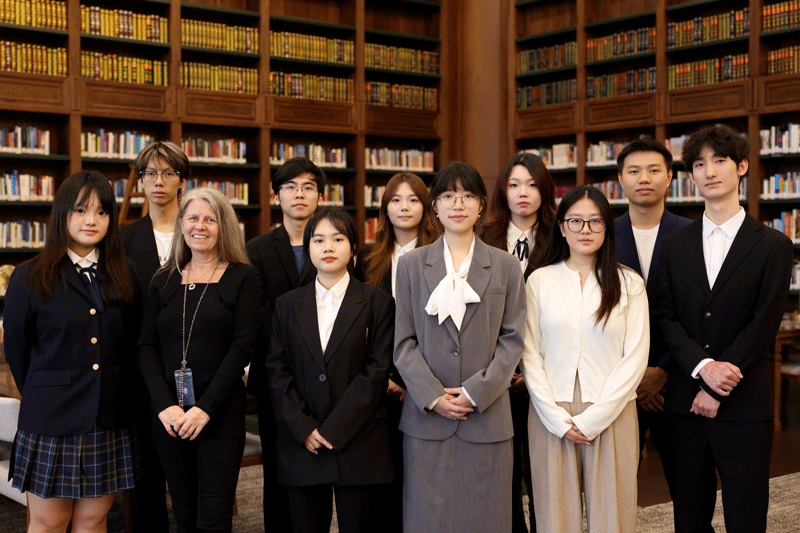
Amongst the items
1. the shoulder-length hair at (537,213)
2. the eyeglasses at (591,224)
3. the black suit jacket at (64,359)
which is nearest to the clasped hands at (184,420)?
the black suit jacket at (64,359)

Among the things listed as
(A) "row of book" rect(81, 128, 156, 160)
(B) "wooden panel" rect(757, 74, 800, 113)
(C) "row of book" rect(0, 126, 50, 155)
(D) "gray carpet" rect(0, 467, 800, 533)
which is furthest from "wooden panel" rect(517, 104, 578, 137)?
(C) "row of book" rect(0, 126, 50, 155)

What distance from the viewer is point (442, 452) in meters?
2.29

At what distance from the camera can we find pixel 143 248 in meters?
2.92

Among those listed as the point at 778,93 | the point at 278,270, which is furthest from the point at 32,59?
the point at 778,93

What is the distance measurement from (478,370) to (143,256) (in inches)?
56.1

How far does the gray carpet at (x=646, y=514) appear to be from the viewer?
10.6 feet

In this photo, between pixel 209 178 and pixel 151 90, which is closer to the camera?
pixel 151 90

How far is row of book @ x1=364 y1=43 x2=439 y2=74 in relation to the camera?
7.64 meters

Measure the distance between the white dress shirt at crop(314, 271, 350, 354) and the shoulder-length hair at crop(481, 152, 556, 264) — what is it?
633mm

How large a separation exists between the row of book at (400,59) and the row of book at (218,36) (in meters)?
1.22

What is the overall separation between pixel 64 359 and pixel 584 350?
5.35 feet

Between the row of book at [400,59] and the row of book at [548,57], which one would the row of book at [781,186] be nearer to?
the row of book at [548,57]

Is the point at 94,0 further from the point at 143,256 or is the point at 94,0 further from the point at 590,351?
the point at 590,351

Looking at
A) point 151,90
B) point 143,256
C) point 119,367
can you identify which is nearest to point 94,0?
point 151,90
